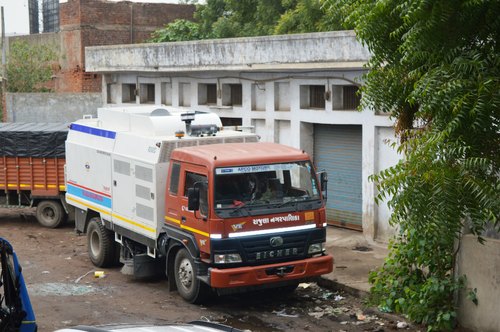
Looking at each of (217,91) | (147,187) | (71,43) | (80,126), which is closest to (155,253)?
(147,187)

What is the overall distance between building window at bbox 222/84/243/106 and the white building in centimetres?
3

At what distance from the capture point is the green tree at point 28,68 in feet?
103

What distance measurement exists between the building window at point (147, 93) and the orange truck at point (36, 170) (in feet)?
13.8

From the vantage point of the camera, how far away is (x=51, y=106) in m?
27.5

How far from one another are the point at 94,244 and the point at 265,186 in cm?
488

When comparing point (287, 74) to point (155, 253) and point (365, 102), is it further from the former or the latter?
point (365, 102)

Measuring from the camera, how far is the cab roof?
12.2 m

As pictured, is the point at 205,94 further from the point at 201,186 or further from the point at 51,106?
the point at 201,186

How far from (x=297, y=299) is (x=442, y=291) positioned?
2.97 meters

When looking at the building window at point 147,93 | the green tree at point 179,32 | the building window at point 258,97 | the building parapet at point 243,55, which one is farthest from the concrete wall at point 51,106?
the building window at point 258,97

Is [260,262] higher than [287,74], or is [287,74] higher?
[287,74]

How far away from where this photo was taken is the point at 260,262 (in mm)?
12016

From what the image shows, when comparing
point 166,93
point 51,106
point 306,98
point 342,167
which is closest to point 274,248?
point 342,167

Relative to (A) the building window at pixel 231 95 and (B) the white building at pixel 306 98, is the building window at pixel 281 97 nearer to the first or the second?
(B) the white building at pixel 306 98
